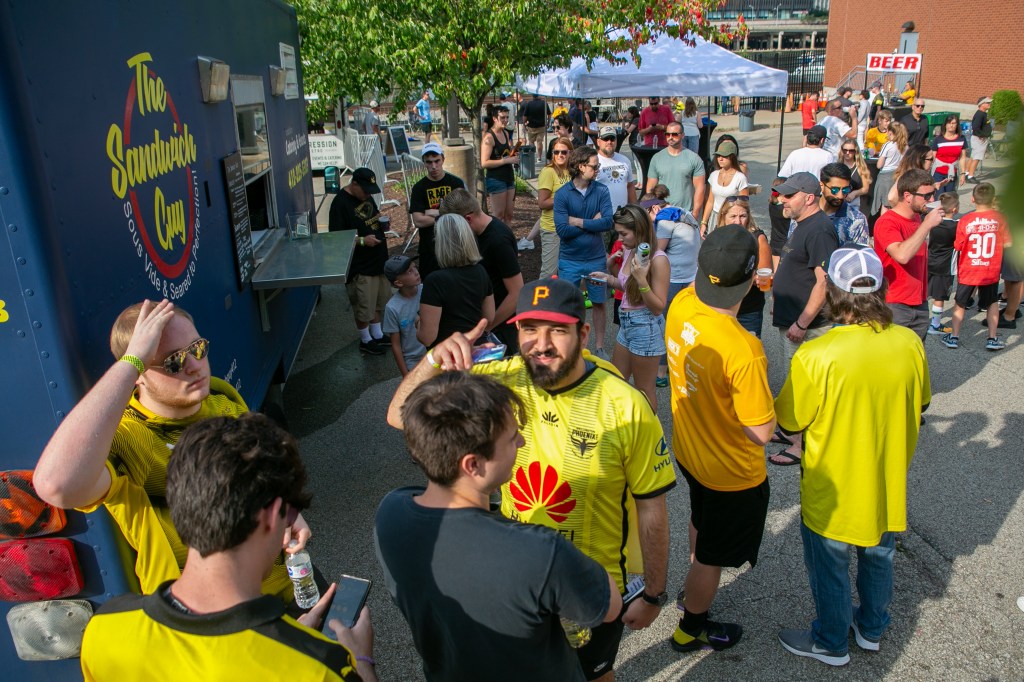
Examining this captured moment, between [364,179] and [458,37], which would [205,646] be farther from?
[458,37]

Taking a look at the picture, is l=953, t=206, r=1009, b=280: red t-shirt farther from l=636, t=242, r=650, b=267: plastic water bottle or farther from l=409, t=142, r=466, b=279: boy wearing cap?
l=409, t=142, r=466, b=279: boy wearing cap

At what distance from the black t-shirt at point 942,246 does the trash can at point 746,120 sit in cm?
2003

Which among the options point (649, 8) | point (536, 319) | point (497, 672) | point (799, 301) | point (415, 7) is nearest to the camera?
point (497, 672)

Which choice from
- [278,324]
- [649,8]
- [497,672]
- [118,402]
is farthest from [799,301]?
[649,8]

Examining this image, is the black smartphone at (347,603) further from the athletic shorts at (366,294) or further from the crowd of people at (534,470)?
the athletic shorts at (366,294)

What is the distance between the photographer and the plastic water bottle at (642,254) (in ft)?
16.4

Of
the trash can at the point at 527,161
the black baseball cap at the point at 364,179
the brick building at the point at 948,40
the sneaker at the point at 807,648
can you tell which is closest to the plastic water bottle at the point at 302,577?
the sneaker at the point at 807,648

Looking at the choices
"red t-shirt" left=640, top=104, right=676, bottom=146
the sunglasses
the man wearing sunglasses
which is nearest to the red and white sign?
"red t-shirt" left=640, top=104, right=676, bottom=146

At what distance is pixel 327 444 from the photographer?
5.70 metres

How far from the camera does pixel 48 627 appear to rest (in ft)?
7.92

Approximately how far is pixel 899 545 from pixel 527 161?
14219mm

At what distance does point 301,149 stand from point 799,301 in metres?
4.76

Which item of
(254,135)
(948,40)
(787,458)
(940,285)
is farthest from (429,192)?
(948,40)

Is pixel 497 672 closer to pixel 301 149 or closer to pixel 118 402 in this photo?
pixel 118 402
